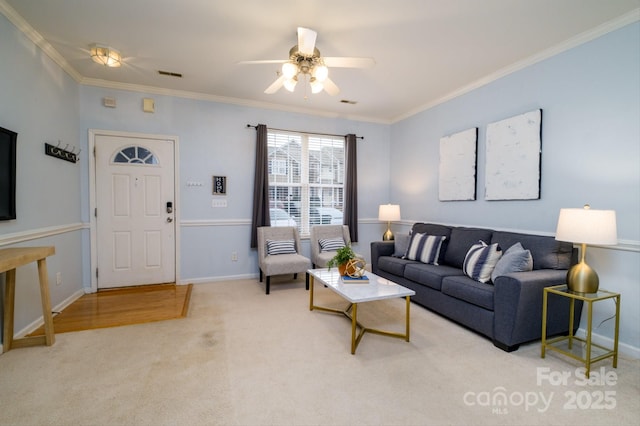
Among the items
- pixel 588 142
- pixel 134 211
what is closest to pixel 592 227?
pixel 588 142

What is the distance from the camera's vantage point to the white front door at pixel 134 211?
12.8 ft

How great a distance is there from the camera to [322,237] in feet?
15.3

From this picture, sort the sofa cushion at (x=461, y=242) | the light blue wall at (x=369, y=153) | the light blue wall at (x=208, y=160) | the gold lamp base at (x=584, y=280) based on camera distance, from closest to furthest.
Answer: the gold lamp base at (x=584, y=280), the light blue wall at (x=369, y=153), the sofa cushion at (x=461, y=242), the light blue wall at (x=208, y=160)

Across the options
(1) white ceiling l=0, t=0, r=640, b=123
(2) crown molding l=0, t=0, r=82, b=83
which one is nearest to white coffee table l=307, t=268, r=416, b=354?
(1) white ceiling l=0, t=0, r=640, b=123

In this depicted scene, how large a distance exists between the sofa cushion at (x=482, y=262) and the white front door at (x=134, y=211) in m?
3.84

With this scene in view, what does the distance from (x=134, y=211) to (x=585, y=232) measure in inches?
192

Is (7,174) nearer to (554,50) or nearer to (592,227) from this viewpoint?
(592,227)

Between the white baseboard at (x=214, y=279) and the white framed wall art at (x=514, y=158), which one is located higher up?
the white framed wall art at (x=514, y=158)

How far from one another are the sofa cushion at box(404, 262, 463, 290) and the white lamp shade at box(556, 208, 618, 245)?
44.1 inches

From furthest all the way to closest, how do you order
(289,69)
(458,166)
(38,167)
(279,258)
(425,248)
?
(279,258)
(458,166)
(425,248)
(38,167)
(289,69)

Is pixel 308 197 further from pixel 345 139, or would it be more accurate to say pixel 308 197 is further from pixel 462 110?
pixel 462 110

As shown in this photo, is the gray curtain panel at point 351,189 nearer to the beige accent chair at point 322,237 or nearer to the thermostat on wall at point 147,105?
the beige accent chair at point 322,237

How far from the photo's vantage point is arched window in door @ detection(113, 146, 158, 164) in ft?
13.0

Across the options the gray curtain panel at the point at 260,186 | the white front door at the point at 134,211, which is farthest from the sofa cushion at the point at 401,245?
the white front door at the point at 134,211
